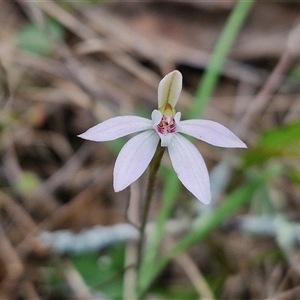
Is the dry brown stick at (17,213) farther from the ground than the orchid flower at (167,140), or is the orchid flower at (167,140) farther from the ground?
the dry brown stick at (17,213)

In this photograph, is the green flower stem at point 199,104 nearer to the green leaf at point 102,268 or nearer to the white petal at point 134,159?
the green leaf at point 102,268

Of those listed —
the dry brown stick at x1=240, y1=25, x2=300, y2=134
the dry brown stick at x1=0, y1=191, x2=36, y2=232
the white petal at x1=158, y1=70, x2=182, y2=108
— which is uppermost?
the dry brown stick at x1=240, y1=25, x2=300, y2=134

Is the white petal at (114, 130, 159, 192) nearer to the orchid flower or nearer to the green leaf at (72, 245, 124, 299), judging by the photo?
the orchid flower

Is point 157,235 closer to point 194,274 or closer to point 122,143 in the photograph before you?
point 194,274

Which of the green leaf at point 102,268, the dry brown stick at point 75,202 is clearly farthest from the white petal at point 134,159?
the dry brown stick at point 75,202

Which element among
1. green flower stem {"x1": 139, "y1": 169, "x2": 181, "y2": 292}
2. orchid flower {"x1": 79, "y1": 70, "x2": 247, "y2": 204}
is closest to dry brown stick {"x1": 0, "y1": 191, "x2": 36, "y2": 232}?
green flower stem {"x1": 139, "y1": 169, "x2": 181, "y2": 292}

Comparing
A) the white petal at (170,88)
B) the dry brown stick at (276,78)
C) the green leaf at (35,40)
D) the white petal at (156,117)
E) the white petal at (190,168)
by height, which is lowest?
the white petal at (190,168)
